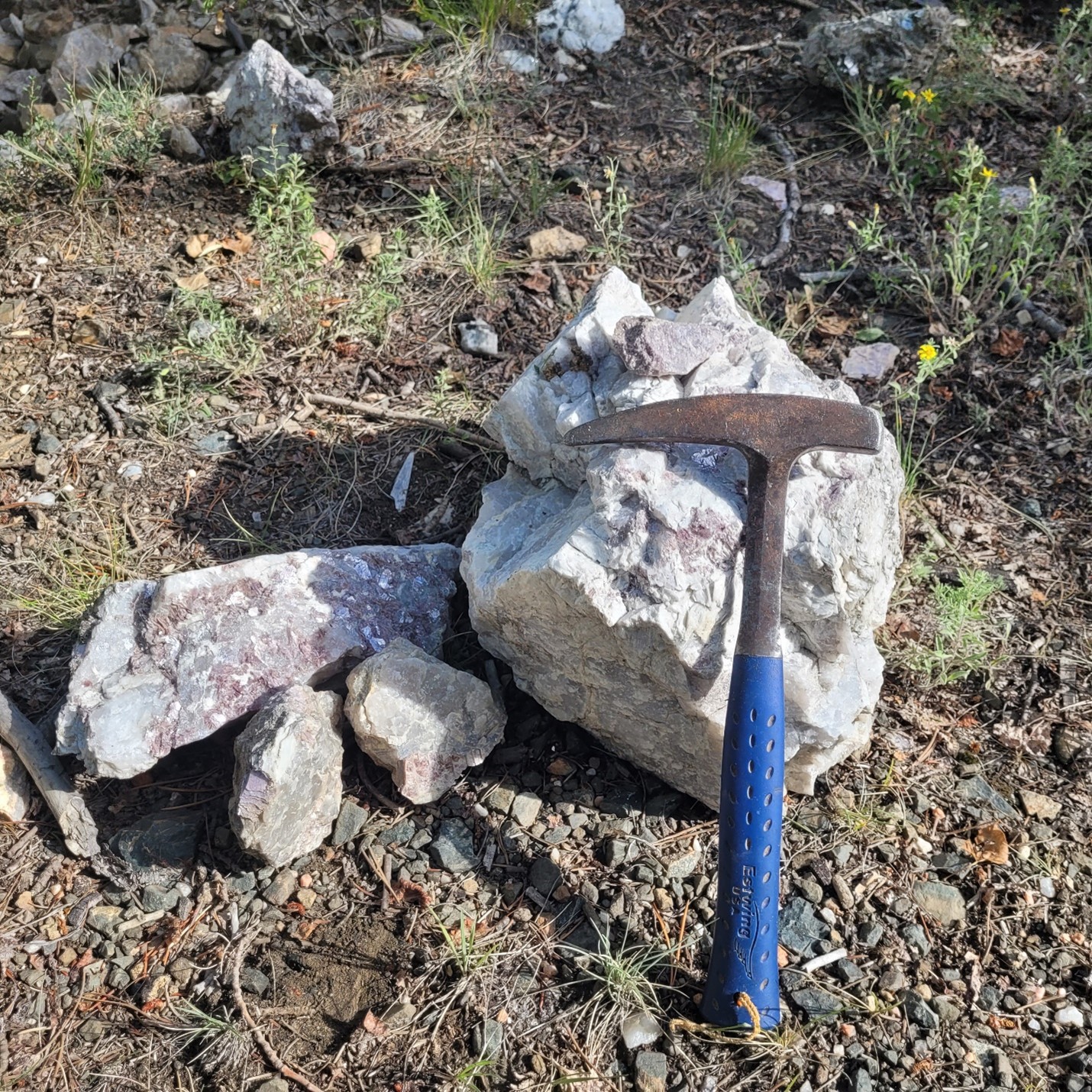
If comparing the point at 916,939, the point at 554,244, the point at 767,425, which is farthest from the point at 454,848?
the point at 554,244

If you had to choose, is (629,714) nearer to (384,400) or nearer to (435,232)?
(384,400)

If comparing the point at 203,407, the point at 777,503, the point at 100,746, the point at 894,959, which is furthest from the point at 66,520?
the point at 894,959

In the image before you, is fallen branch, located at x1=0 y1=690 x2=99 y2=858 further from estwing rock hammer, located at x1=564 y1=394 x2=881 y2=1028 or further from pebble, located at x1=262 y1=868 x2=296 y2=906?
estwing rock hammer, located at x1=564 y1=394 x2=881 y2=1028

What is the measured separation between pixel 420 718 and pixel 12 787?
3.17 ft

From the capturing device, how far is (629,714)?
2.30 m

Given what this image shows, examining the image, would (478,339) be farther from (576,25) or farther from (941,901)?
(941,901)

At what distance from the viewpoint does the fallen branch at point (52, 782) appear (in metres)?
2.29

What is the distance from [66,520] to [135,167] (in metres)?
1.69

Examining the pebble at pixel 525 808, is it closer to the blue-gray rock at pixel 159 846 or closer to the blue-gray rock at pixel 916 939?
the blue-gray rock at pixel 159 846

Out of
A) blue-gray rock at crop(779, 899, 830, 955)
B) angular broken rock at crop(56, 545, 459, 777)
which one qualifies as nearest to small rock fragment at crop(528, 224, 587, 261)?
angular broken rock at crop(56, 545, 459, 777)

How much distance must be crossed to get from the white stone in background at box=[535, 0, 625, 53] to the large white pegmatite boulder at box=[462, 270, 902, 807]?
2528 mm

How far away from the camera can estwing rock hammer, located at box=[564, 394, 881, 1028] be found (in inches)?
77.5

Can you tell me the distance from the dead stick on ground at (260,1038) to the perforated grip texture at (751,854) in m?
0.82

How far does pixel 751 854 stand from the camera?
6.48 feet
